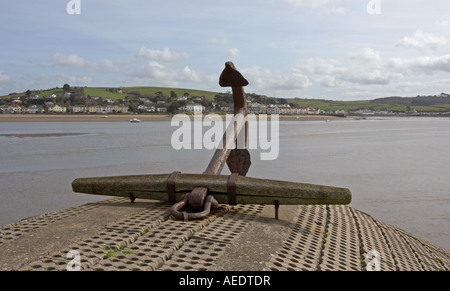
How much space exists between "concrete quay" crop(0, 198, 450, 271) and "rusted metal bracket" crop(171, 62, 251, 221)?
0.60 feet

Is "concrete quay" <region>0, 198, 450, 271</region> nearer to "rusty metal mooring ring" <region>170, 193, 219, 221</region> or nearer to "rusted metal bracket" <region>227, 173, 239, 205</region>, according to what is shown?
"rusty metal mooring ring" <region>170, 193, 219, 221</region>

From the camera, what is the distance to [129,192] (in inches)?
252

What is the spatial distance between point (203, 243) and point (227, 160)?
10.1ft

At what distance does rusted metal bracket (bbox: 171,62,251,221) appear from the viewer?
5570mm

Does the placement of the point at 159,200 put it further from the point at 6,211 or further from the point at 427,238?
the point at 427,238

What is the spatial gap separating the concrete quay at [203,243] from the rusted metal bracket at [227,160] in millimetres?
183

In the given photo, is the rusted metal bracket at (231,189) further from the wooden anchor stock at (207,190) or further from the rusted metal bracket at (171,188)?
the rusted metal bracket at (171,188)

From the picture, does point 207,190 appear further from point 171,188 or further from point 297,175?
point 297,175

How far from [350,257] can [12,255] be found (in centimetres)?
366

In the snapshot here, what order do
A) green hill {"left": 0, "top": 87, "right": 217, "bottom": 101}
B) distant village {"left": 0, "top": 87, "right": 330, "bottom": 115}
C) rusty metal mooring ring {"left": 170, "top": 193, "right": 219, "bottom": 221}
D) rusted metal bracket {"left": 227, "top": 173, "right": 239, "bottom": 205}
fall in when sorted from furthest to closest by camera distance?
green hill {"left": 0, "top": 87, "right": 217, "bottom": 101} < distant village {"left": 0, "top": 87, "right": 330, "bottom": 115} < rusted metal bracket {"left": 227, "top": 173, "right": 239, "bottom": 205} < rusty metal mooring ring {"left": 170, "top": 193, "right": 219, "bottom": 221}

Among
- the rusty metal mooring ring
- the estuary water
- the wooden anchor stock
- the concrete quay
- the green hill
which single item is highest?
the green hill

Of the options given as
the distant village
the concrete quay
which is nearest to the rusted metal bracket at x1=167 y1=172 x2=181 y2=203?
the concrete quay

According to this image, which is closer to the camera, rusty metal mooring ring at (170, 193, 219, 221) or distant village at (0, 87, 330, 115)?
rusty metal mooring ring at (170, 193, 219, 221)

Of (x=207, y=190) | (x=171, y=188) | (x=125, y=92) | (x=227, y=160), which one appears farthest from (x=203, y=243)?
(x=125, y=92)
